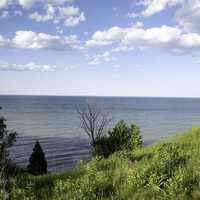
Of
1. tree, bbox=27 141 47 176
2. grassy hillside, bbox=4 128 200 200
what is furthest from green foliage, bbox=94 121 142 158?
grassy hillside, bbox=4 128 200 200

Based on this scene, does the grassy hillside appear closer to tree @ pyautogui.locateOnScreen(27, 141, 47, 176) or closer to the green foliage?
the green foliage

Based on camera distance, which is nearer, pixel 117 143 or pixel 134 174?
pixel 134 174

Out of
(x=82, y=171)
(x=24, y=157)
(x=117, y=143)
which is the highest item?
(x=82, y=171)

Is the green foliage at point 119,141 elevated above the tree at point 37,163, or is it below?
above

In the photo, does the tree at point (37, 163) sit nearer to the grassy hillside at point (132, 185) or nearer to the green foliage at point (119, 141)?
the green foliage at point (119, 141)

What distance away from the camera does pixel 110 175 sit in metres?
11.2

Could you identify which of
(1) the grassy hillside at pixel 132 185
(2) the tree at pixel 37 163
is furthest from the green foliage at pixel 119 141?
(1) the grassy hillside at pixel 132 185

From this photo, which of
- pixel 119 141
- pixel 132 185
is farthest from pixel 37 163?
pixel 132 185

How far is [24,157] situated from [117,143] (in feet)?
98.9

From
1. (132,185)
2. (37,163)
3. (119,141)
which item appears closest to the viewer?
(132,185)

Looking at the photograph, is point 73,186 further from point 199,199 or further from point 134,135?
point 134,135

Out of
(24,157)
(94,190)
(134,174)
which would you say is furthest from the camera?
(24,157)

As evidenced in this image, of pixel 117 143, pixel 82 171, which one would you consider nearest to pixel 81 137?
pixel 117 143

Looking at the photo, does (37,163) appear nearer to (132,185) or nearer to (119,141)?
(119,141)
